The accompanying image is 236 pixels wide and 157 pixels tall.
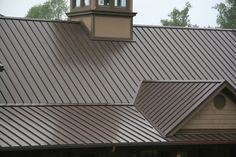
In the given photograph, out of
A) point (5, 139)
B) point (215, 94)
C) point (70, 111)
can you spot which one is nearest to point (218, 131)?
point (215, 94)

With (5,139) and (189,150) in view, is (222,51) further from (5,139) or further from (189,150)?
(5,139)

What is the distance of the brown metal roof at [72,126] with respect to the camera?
80.7ft

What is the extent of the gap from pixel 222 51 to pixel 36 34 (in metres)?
7.73

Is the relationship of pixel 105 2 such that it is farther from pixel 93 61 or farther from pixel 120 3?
pixel 93 61

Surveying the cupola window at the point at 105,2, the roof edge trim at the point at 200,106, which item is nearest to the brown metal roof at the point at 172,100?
the roof edge trim at the point at 200,106

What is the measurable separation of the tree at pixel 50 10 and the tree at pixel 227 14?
23.1 metres

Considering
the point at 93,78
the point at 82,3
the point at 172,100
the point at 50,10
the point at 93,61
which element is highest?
the point at 82,3

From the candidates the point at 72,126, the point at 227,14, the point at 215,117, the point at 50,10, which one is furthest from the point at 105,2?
the point at 50,10

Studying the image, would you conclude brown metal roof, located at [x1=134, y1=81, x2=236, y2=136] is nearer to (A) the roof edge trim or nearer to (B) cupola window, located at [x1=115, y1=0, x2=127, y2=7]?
(A) the roof edge trim

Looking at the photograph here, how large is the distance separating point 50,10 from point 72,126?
74.4m

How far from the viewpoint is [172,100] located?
28.1 m

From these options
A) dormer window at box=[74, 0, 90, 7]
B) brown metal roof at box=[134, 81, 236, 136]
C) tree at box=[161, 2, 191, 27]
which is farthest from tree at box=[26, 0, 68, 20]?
brown metal roof at box=[134, 81, 236, 136]

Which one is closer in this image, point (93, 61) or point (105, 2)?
point (93, 61)

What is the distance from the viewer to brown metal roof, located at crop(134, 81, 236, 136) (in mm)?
26938
